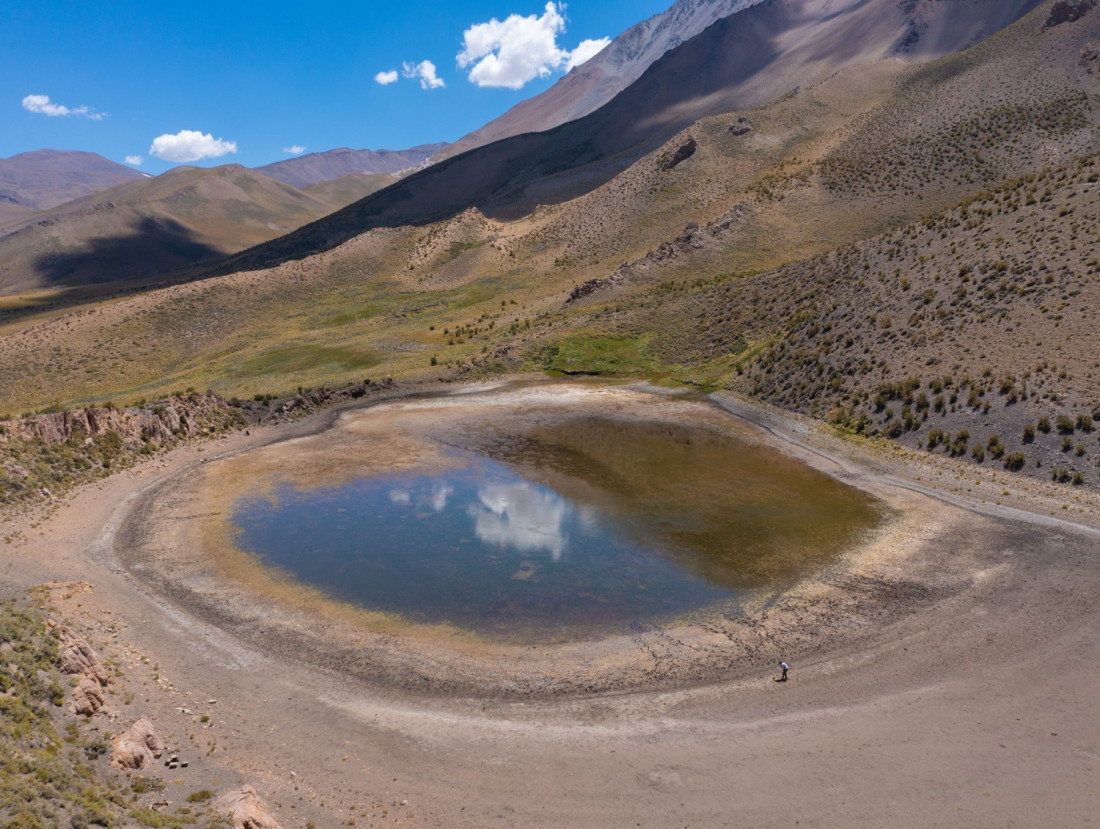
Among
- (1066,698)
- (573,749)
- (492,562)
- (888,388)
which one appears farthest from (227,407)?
(1066,698)

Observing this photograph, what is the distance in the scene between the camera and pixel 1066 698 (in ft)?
49.7

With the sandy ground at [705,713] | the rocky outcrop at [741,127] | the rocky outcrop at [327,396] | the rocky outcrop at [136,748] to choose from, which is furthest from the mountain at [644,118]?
the rocky outcrop at [136,748]

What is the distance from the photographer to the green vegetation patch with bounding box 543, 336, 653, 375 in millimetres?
60219

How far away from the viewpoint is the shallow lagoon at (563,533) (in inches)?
815

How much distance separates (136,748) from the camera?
12828 millimetres

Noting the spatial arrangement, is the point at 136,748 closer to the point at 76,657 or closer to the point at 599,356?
the point at 76,657

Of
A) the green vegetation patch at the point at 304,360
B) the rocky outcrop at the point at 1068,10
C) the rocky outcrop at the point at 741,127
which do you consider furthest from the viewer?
the rocky outcrop at the point at 741,127

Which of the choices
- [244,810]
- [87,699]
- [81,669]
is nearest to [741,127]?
[81,669]

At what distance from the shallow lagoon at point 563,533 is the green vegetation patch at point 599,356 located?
22591mm

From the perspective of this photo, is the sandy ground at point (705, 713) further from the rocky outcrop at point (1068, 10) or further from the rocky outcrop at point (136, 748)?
the rocky outcrop at point (1068, 10)

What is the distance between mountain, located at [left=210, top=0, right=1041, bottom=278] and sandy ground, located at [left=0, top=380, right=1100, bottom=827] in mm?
121151

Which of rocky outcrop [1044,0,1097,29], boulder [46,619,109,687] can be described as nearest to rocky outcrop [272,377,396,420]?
boulder [46,619,109,687]

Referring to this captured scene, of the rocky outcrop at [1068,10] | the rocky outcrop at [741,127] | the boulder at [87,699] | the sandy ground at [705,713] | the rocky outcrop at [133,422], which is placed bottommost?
the sandy ground at [705,713]

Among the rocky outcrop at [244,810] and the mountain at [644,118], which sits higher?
the mountain at [644,118]
